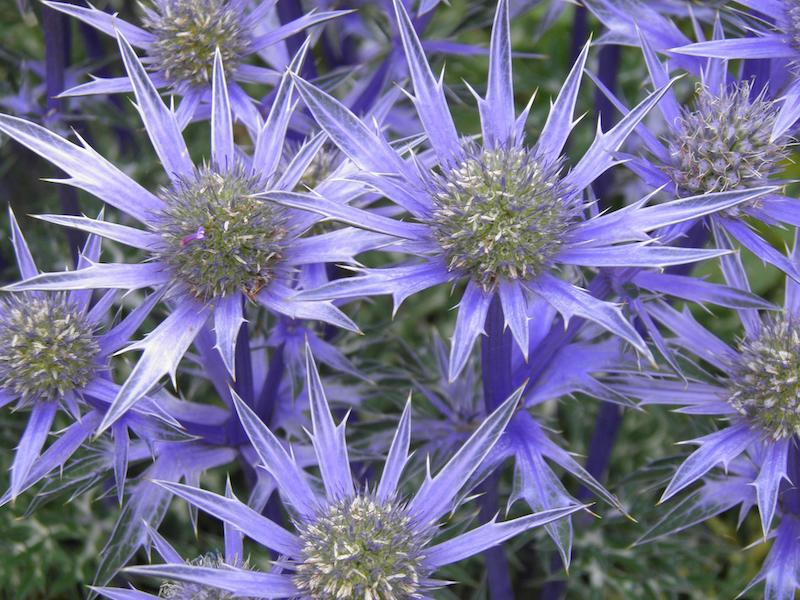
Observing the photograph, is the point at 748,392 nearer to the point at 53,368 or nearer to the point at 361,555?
the point at 361,555

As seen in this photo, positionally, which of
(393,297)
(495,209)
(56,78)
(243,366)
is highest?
(56,78)

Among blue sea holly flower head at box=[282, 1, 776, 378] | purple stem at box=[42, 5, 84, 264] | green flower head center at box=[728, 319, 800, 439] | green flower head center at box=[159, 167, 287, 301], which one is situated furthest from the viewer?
purple stem at box=[42, 5, 84, 264]

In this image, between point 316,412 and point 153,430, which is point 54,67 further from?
point 316,412

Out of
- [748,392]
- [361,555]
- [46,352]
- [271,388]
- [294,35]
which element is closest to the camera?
[361,555]

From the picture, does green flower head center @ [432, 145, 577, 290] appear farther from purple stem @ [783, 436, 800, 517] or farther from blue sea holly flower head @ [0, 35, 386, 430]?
purple stem @ [783, 436, 800, 517]

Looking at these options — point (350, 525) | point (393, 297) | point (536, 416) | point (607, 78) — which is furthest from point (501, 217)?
point (607, 78)

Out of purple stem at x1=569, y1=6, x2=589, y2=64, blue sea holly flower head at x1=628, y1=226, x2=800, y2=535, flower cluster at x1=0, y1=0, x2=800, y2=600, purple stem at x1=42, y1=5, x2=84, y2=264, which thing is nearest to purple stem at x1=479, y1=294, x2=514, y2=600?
flower cluster at x1=0, y1=0, x2=800, y2=600
